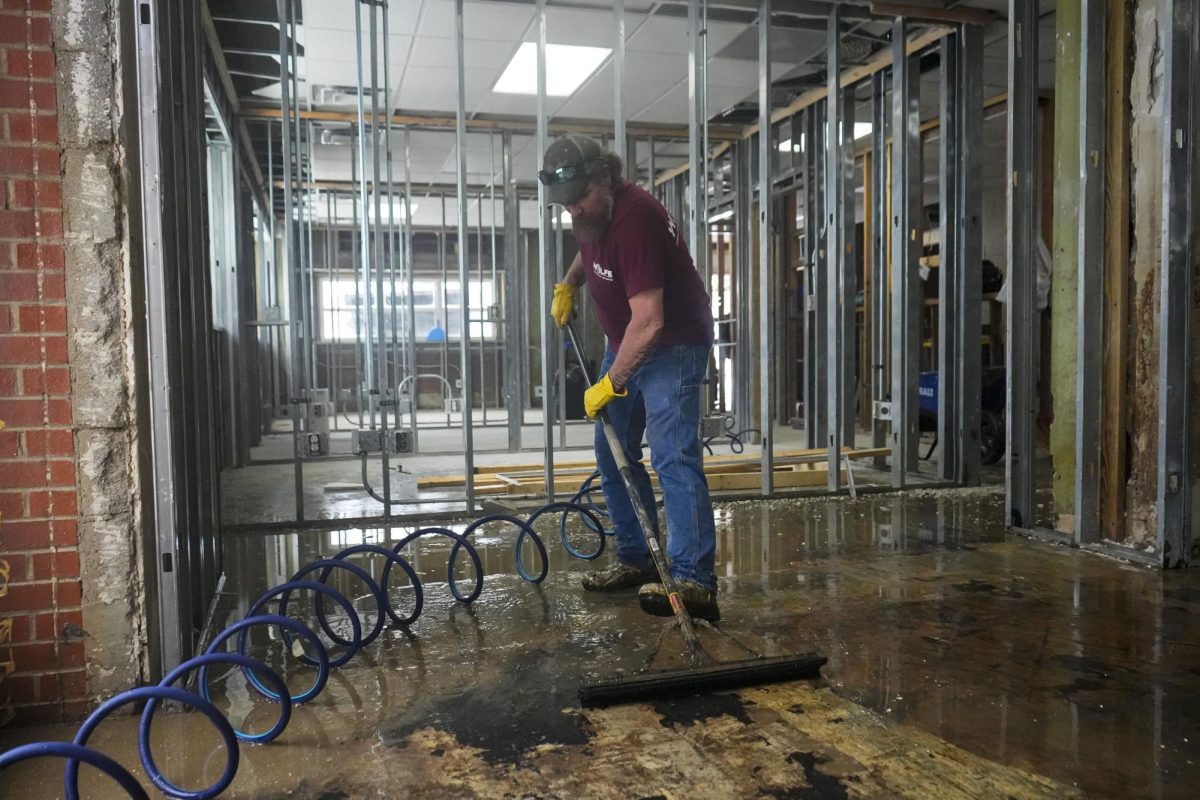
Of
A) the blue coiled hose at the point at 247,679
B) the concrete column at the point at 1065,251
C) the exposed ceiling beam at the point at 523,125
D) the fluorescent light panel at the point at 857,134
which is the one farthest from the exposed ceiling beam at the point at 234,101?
the fluorescent light panel at the point at 857,134

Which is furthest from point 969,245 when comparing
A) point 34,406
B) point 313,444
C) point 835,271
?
point 34,406

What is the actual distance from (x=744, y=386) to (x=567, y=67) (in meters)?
3.87

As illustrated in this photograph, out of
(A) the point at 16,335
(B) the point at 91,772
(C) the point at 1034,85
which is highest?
(C) the point at 1034,85

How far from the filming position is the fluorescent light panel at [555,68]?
655 cm

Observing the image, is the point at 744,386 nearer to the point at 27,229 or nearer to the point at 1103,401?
the point at 1103,401

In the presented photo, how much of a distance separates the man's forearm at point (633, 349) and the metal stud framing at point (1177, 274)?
226 centimetres

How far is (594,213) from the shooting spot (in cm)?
282

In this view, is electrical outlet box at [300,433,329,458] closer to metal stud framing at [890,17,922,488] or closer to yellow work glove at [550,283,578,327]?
yellow work glove at [550,283,578,327]

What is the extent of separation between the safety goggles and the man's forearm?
1.77ft

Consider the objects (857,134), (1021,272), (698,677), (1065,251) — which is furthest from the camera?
(857,134)

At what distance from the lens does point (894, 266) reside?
5719mm

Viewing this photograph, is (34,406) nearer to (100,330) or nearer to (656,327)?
(100,330)

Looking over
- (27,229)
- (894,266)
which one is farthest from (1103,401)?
(27,229)

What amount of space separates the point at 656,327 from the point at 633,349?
0.10 m
